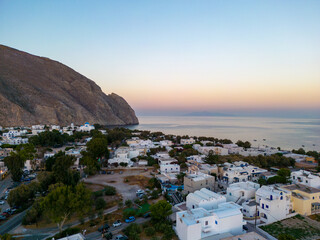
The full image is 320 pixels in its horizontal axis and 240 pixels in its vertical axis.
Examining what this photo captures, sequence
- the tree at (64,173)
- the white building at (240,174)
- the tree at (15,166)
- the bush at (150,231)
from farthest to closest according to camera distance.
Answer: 1. the white building at (240,174)
2. the tree at (15,166)
3. the tree at (64,173)
4. the bush at (150,231)

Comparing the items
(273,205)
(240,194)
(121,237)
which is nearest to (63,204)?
(121,237)

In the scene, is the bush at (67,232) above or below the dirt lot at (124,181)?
above

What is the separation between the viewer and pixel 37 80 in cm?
9650

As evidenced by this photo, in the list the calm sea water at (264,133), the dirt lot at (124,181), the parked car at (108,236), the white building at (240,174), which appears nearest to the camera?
the parked car at (108,236)

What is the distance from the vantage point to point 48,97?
88.4 meters

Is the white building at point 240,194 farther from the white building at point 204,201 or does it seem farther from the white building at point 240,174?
the white building at point 240,174

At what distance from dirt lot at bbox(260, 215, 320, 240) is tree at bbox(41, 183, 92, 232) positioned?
11.7 m

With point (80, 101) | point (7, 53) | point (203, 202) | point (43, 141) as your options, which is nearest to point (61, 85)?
point (80, 101)

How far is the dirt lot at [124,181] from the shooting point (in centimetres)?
1967

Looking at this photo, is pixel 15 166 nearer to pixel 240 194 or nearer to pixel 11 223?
pixel 11 223

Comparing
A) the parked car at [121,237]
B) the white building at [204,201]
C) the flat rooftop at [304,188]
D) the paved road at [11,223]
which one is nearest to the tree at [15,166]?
the paved road at [11,223]

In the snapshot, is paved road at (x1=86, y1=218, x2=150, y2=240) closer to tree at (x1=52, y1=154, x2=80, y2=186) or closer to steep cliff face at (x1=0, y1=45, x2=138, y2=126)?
tree at (x1=52, y1=154, x2=80, y2=186)

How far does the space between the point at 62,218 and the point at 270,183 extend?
730 inches

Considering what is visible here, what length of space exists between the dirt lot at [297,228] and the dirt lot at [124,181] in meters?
10.8
